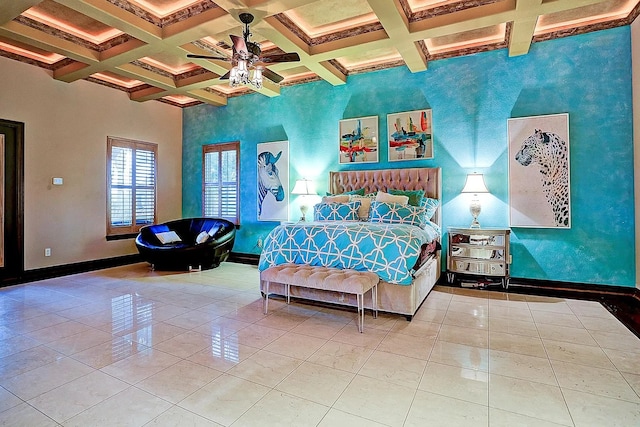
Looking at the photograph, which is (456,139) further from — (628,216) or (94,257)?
(94,257)

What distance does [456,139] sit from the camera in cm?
502

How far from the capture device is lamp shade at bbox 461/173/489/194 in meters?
4.64

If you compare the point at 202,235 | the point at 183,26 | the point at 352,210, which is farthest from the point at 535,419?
the point at 202,235

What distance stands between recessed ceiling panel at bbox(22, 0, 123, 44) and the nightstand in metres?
A: 5.37

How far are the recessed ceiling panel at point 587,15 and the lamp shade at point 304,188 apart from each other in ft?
12.7

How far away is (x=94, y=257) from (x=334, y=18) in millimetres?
5720

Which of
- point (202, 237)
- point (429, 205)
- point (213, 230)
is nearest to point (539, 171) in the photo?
point (429, 205)

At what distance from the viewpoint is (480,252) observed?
4.51 m

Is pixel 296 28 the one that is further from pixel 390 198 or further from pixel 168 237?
pixel 168 237

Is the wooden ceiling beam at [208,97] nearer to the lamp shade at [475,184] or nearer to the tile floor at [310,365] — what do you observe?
the tile floor at [310,365]

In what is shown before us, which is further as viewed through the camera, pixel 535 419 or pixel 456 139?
pixel 456 139

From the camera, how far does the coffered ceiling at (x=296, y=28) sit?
142 inches

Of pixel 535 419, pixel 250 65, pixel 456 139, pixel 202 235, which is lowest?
pixel 535 419

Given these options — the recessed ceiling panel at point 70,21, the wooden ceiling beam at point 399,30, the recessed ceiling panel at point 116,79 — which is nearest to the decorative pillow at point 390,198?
the wooden ceiling beam at point 399,30
